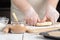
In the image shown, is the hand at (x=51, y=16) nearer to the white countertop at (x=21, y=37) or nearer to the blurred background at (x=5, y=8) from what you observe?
the white countertop at (x=21, y=37)

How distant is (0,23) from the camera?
3.99 feet

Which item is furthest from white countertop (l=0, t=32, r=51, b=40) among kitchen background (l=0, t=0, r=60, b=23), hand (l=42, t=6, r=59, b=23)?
kitchen background (l=0, t=0, r=60, b=23)

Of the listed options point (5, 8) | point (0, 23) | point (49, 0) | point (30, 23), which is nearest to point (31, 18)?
point (30, 23)

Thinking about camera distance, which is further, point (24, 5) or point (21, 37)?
point (24, 5)

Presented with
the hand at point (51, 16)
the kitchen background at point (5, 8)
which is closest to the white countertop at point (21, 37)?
the hand at point (51, 16)

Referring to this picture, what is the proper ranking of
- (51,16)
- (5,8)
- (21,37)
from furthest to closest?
(5,8) < (51,16) < (21,37)

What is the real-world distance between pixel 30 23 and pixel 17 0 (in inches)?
13.4

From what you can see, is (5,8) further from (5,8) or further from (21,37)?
(21,37)

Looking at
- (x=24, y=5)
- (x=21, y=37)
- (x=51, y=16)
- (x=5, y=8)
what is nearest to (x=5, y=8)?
(x=5, y=8)

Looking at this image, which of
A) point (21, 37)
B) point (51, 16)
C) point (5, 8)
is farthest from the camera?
point (5, 8)

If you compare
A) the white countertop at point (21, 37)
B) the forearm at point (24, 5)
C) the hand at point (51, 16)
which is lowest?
the white countertop at point (21, 37)

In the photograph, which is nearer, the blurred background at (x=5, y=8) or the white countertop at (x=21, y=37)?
the white countertop at (x=21, y=37)

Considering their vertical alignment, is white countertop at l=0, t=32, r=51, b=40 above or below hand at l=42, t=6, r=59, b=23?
below

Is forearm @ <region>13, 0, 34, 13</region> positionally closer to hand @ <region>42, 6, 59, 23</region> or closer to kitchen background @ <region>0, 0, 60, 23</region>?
hand @ <region>42, 6, 59, 23</region>
